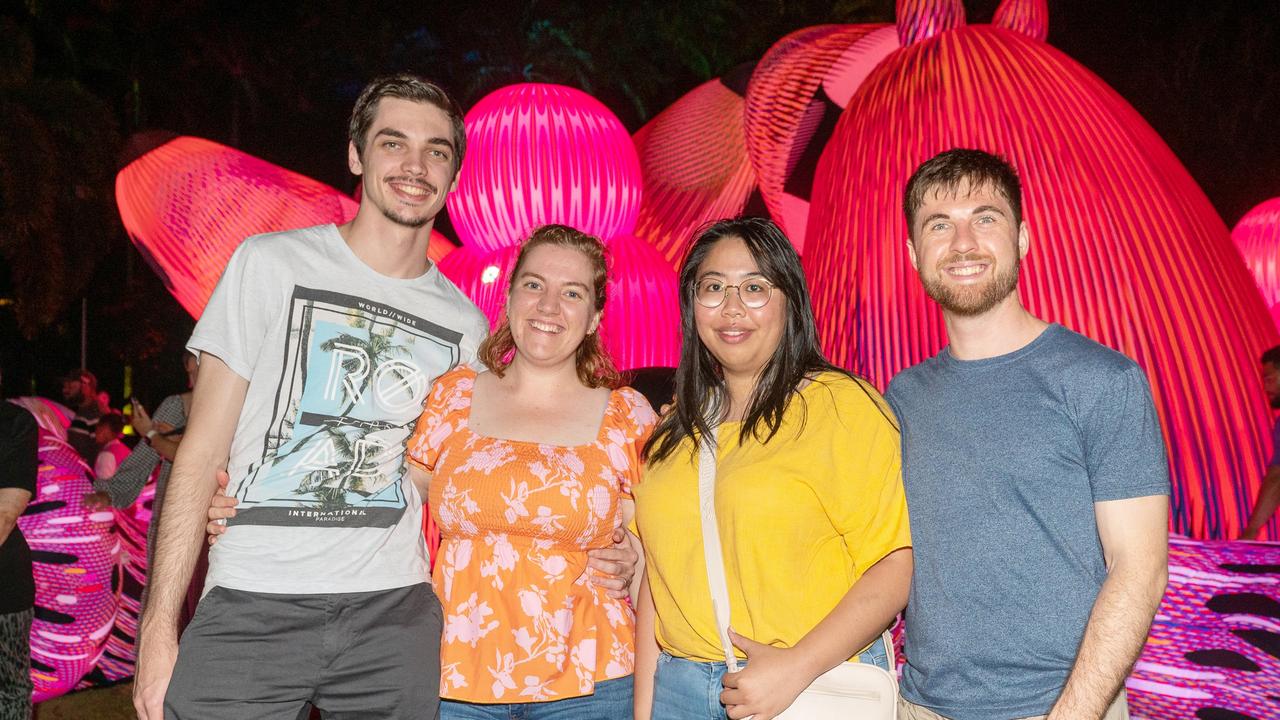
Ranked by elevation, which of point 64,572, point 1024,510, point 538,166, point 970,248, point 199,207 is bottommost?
point 64,572

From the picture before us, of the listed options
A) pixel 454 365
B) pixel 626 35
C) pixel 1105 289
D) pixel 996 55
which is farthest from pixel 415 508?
pixel 626 35

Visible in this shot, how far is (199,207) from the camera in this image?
511 cm

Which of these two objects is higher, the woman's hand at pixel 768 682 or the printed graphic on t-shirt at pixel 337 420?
the printed graphic on t-shirt at pixel 337 420

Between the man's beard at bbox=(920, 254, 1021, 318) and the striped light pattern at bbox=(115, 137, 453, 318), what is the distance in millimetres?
4123

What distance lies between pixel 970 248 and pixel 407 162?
49.6 inches

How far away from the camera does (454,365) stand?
2270 mm

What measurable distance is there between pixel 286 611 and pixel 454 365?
0.66 m

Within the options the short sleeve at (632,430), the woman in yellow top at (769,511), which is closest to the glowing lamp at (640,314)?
the short sleeve at (632,430)

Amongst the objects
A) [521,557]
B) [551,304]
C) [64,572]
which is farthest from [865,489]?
[64,572]

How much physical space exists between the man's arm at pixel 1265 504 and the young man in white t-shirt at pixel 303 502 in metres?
2.69

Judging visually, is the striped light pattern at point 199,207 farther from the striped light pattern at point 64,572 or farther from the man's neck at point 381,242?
the man's neck at point 381,242

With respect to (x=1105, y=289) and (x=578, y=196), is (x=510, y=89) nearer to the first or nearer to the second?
(x=578, y=196)

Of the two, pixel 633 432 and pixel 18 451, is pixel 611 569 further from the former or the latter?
pixel 18 451

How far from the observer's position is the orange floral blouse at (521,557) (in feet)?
6.68
